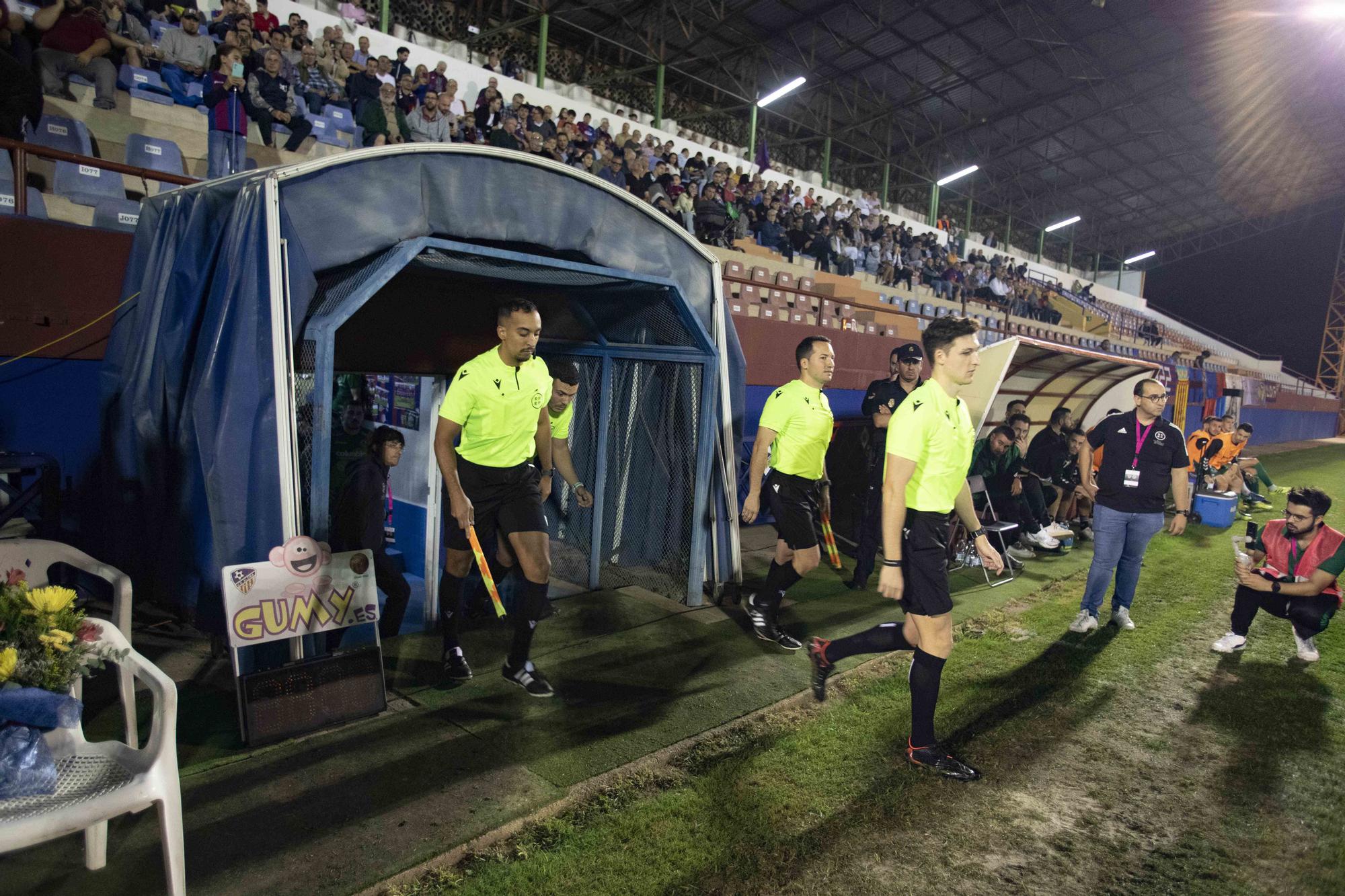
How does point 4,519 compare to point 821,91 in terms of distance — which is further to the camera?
point 821,91

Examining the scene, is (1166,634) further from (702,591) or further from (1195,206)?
(1195,206)

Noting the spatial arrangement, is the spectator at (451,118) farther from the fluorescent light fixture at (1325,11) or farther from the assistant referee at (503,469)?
the fluorescent light fixture at (1325,11)

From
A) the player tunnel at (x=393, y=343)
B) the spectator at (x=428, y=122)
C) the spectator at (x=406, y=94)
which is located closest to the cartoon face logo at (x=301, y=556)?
the player tunnel at (x=393, y=343)

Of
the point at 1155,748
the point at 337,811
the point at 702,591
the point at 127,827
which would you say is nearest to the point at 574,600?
the point at 702,591

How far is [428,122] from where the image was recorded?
1138 centimetres

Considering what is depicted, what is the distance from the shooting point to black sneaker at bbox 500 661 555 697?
4422 millimetres

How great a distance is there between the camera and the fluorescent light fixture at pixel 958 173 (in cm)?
2900

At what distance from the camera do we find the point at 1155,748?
410 cm

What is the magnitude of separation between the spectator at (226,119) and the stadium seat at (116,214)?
2.80ft

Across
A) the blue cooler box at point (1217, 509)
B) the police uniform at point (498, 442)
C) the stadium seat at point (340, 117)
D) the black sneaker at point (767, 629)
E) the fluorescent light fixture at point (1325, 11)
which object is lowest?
the black sneaker at point (767, 629)

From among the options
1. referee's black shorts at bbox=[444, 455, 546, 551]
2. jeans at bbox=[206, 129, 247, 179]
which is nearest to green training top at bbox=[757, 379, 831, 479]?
referee's black shorts at bbox=[444, 455, 546, 551]

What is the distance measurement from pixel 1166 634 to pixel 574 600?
4.80 m

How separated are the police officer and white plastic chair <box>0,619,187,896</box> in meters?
5.62

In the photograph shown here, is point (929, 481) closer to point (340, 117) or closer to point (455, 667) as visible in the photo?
point (455, 667)
